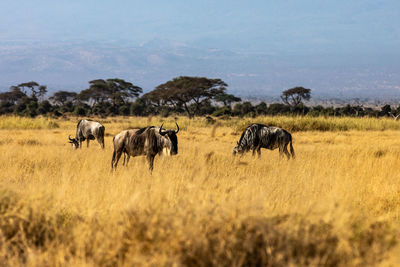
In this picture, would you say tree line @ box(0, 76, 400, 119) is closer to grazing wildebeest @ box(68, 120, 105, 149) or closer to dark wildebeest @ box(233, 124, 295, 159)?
grazing wildebeest @ box(68, 120, 105, 149)

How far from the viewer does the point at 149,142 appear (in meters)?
7.93

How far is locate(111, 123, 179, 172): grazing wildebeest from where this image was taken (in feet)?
25.1

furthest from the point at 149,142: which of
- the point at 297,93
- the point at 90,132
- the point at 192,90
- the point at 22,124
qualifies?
the point at 297,93

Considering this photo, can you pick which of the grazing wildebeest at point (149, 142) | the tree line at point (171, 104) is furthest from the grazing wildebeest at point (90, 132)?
the tree line at point (171, 104)

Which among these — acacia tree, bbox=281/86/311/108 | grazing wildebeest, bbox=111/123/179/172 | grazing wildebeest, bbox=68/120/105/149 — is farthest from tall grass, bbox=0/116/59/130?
acacia tree, bbox=281/86/311/108

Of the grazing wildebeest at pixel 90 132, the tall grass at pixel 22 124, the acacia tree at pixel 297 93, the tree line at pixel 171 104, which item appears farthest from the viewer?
the acacia tree at pixel 297 93

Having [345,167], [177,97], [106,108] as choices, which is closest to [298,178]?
[345,167]

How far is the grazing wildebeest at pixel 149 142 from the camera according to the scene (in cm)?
765

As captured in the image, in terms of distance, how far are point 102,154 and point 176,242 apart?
27.0 feet

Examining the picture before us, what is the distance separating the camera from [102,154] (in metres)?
10.7

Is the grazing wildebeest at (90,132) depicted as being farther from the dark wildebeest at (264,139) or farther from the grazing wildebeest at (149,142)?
the dark wildebeest at (264,139)

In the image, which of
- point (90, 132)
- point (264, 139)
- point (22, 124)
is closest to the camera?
point (264, 139)

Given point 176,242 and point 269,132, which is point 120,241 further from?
point 269,132

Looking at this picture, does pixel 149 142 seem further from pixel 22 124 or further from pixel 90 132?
pixel 22 124
